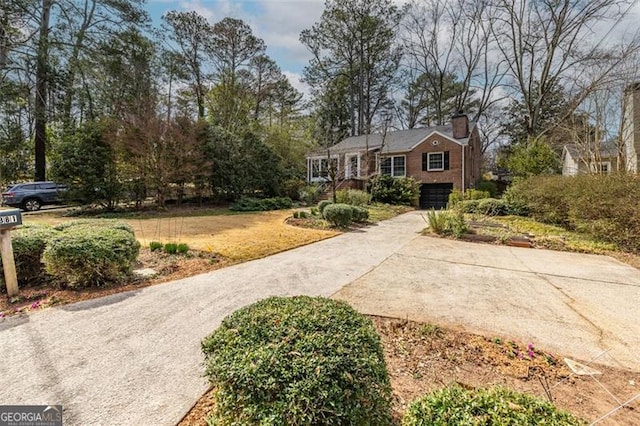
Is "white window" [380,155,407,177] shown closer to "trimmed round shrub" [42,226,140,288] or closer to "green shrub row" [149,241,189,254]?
"green shrub row" [149,241,189,254]

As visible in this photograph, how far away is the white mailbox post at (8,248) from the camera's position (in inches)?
137

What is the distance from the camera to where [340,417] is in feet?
4.31

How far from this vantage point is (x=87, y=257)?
12.6ft

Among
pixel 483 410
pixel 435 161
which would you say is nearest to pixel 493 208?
pixel 435 161

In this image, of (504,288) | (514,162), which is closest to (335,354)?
(504,288)

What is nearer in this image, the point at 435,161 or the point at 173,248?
the point at 173,248

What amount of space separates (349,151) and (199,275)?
1742 centimetres

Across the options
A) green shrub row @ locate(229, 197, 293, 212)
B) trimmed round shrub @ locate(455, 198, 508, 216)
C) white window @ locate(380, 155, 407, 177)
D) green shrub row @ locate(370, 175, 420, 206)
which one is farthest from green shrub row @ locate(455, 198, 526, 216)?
green shrub row @ locate(229, 197, 293, 212)

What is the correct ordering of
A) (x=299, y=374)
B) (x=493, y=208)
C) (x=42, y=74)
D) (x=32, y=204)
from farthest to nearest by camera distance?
1. (x=42, y=74)
2. (x=32, y=204)
3. (x=493, y=208)
4. (x=299, y=374)

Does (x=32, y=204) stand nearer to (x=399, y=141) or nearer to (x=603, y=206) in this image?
(x=399, y=141)

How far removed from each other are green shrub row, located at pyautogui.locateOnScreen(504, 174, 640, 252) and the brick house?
29.9 feet

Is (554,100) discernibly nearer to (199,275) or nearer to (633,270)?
(633,270)

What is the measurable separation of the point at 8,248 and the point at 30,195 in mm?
15452
